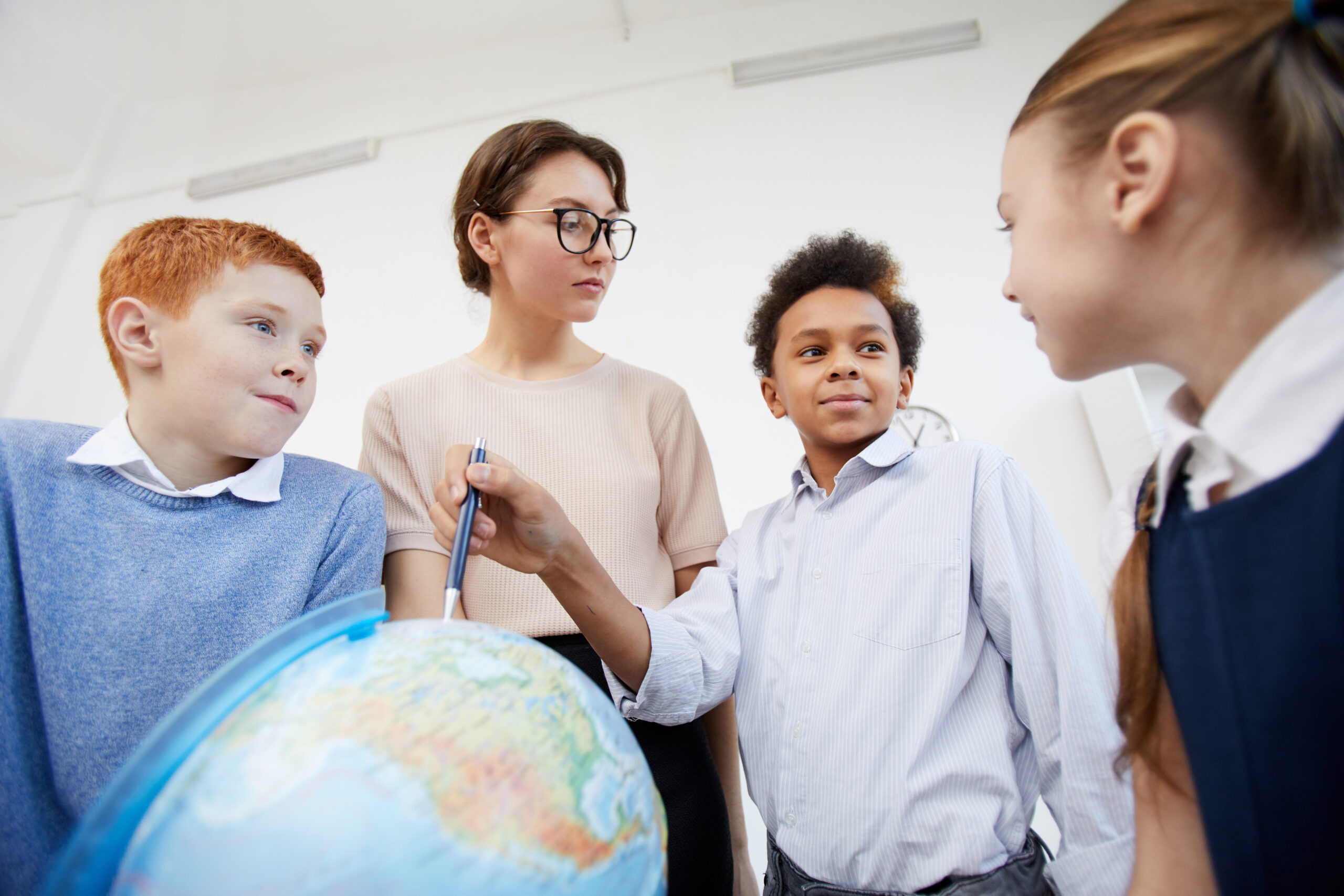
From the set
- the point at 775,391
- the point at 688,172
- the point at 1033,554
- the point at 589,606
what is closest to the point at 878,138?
the point at 688,172

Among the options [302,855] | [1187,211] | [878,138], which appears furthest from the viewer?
[878,138]

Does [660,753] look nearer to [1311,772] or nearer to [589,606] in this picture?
[589,606]

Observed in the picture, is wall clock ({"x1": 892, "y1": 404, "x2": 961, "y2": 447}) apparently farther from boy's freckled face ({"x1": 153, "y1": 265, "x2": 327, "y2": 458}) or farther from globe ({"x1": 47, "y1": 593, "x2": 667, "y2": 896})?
globe ({"x1": 47, "y1": 593, "x2": 667, "y2": 896})

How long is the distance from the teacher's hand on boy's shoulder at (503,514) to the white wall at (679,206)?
1.86 m

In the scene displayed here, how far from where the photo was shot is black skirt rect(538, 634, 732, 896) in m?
0.95

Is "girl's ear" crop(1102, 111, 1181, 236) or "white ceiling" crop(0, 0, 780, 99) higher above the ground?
"white ceiling" crop(0, 0, 780, 99)

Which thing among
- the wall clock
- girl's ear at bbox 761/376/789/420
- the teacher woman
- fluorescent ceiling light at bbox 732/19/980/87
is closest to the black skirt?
the teacher woman

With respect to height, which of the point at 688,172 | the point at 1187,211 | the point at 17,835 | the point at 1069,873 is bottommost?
the point at 1069,873

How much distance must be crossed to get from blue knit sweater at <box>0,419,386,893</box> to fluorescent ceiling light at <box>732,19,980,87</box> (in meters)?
2.82

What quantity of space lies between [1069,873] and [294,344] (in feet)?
3.51

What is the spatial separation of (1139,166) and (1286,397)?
0.65 ft

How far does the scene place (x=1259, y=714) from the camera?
472mm

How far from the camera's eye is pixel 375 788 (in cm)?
41

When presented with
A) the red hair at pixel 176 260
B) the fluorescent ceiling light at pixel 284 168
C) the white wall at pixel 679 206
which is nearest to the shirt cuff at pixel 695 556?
the red hair at pixel 176 260
